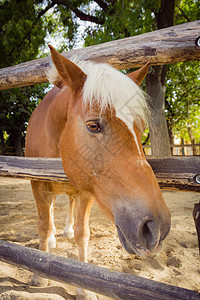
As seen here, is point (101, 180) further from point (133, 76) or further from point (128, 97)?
point (133, 76)

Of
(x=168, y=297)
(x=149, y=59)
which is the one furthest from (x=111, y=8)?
(x=168, y=297)

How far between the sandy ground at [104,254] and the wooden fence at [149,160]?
628mm

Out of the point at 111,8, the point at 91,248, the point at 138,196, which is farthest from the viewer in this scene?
the point at 111,8

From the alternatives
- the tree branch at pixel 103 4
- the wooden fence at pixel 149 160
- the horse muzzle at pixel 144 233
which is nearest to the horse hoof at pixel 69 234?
the wooden fence at pixel 149 160

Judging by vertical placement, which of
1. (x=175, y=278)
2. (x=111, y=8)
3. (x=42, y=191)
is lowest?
(x=175, y=278)

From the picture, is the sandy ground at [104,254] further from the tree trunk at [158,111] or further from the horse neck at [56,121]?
the tree trunk at [158,111]

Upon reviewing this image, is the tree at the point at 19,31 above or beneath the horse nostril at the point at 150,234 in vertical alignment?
above

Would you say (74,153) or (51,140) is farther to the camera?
(51,140)

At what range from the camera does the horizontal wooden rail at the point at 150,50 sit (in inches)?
65.4

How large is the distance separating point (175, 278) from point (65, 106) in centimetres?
210

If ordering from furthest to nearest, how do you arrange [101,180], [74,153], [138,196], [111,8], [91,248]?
1. [111,8]
2. [91,248]
3. [74,153]
4. [101,180]
5. [138,196]

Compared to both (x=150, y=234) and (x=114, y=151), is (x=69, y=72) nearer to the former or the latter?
(x=114, y=151)

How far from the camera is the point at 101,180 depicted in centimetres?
131

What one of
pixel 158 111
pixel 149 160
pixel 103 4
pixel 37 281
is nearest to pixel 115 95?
pixel 149 160
